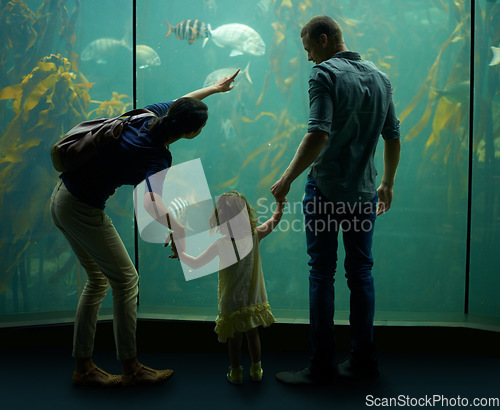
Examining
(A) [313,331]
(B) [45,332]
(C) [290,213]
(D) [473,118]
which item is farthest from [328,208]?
(C) [290,213]

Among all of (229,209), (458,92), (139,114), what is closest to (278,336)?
(229,209)

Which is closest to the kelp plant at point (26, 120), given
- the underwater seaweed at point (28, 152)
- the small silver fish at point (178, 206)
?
the underwater seaweed at point (28, 152)

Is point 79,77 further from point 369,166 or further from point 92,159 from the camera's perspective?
point 369,166

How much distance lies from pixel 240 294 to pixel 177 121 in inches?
36.7

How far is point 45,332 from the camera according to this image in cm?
279

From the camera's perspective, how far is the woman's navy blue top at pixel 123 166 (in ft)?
6.22

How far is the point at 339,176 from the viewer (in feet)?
6.90

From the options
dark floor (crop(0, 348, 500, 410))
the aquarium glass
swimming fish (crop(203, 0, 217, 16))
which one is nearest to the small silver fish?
dark floor (crop(0, 348, 500, 410))

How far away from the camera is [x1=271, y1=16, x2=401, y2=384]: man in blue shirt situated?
1998 mm

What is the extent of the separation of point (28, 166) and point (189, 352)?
190cm

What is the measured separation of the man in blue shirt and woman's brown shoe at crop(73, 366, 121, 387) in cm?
88

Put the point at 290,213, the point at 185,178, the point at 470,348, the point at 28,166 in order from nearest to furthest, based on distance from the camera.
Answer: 1. the point at 470,348
2. the point at 28,166
3. the point at 185,178
4. the point at 290,213

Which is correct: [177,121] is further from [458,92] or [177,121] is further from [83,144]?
[458,92]

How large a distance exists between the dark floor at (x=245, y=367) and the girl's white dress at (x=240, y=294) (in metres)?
0.33
